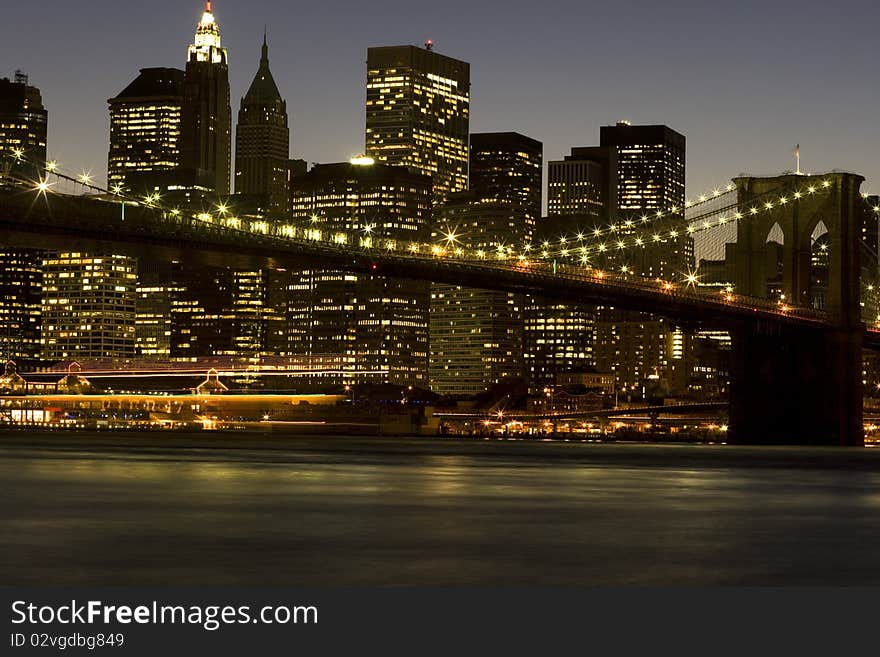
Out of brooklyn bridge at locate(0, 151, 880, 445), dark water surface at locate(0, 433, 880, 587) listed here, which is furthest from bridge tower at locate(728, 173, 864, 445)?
dark water surface at locate(0, 433, 880, 587)

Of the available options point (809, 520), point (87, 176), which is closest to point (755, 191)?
point (87, 176)

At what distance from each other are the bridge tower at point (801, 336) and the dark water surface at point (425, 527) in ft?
153

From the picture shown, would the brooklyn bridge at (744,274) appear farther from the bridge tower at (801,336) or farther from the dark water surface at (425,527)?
the dark water surface at (425,527)

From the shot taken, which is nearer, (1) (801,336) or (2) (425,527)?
(2) (425,527)

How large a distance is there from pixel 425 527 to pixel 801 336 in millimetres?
67165

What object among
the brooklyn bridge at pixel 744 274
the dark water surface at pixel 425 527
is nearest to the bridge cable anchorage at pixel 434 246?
the brooklyn bridge at pixel 744 274

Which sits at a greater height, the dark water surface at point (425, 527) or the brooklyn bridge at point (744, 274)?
the brooklyn bridge at point (744, 274)

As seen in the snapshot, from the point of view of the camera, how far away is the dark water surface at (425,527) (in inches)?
596

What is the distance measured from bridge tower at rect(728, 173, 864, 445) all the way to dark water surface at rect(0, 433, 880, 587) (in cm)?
4679

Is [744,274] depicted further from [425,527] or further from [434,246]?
[425,527]

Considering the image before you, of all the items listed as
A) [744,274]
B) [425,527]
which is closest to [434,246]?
[744,274]

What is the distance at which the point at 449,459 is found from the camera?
158ft

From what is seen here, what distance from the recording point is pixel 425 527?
66.2ft

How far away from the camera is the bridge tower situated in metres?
83.0
